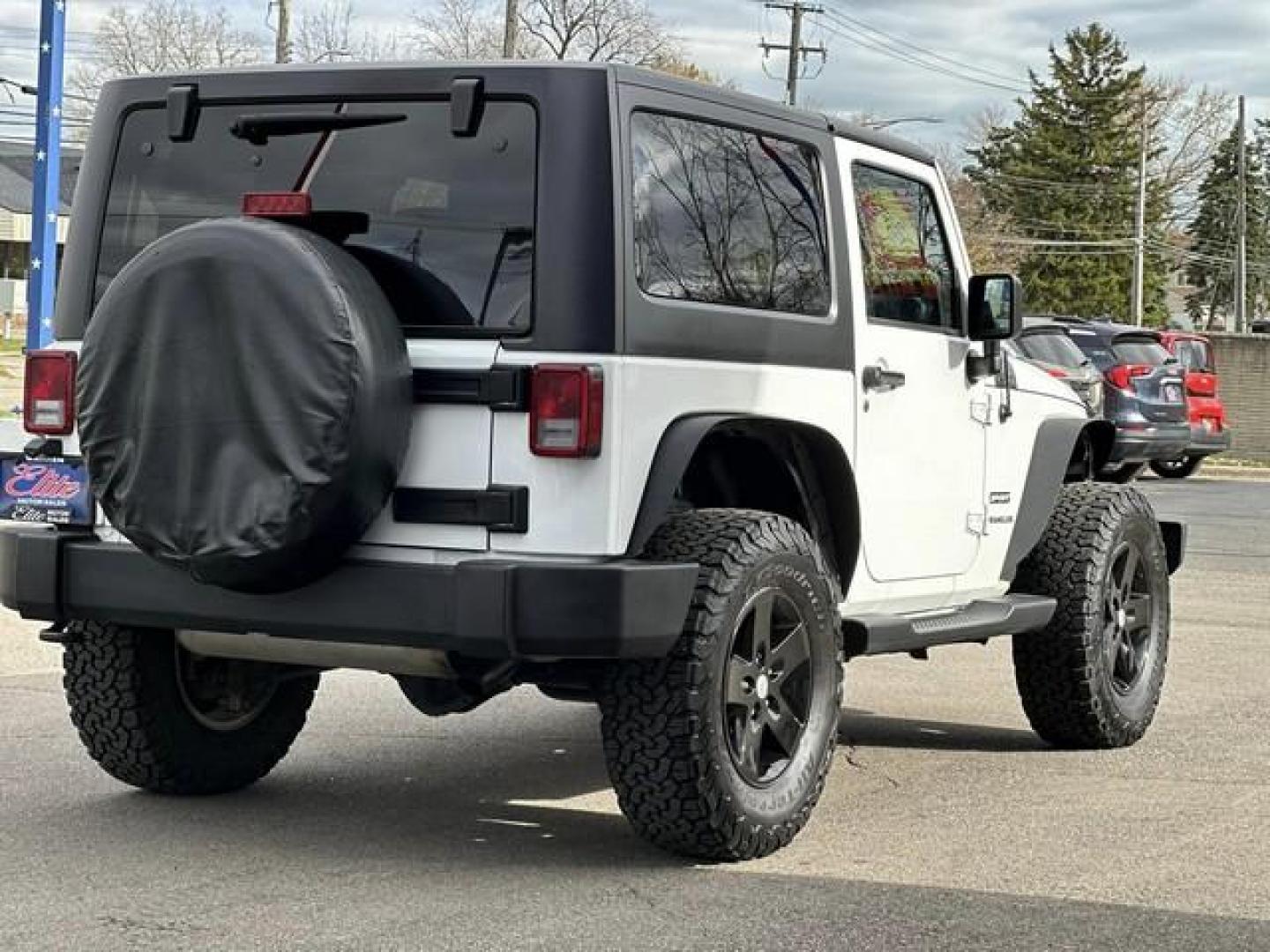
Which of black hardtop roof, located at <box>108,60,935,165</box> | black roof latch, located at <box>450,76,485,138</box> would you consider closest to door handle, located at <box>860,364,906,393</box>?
black hardtop roof, located at <box>108,60,935,165</box>

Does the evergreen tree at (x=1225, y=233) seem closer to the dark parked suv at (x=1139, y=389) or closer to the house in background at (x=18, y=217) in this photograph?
the house in background at (x=18, y=217)

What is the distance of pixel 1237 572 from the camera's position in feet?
49.5

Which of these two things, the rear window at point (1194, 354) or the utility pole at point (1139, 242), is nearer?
the rear window at point (1194, 354)

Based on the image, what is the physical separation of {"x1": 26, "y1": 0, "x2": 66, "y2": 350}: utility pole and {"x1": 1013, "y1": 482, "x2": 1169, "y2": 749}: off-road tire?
7611 mm

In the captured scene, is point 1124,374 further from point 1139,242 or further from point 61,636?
point 1139,242

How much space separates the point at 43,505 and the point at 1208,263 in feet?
354

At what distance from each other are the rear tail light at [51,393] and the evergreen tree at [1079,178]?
80016mm

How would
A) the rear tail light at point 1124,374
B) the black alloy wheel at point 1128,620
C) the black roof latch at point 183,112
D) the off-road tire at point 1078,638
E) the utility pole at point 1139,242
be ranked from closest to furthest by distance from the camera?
the black roof latch at point 183,112, the off-road tire at point 1078,638, the black alloy wheel at point 1128,620, the rear tail light at point 1124,374, the utility pole at point 1139,242

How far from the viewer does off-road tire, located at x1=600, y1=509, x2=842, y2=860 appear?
557 centimetres

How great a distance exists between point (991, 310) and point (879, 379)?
852mm

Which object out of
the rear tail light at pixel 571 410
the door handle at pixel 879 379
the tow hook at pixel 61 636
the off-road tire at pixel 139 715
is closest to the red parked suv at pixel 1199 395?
the door handle at pixel 879 379

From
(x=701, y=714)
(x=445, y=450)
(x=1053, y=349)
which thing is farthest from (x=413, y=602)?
(x=1053, y=349)

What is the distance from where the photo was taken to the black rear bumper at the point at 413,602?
5.30m

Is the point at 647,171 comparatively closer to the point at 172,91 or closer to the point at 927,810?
the point at 172,91
